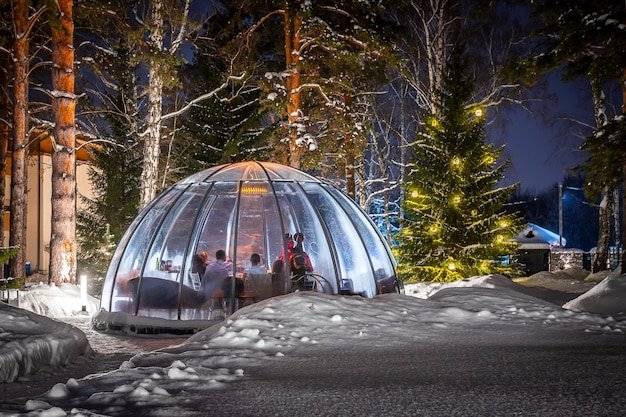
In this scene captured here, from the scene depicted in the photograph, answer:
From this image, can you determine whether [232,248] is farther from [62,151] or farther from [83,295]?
[62,151]

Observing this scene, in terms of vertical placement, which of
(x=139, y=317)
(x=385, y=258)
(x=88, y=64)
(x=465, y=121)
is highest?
(x=88, y=64)

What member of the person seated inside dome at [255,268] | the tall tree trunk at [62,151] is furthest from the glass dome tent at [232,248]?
the tall tree trunk at [62,151]

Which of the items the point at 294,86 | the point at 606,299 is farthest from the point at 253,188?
the point at 294,86

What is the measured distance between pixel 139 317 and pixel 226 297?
1491mm

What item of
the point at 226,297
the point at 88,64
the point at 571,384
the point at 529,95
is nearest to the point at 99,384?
the point at 571,384

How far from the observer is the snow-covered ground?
12.6 feet

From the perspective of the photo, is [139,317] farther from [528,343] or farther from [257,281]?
[528,343]

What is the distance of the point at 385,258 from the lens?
11.8 metres

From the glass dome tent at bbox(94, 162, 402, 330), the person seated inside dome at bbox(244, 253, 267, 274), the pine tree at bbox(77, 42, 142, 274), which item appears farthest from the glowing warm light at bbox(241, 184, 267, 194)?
the pine tree at bbox(77, 42, 142, 274)

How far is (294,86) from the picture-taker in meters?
17.2

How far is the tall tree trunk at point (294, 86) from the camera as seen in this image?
55.3 feet

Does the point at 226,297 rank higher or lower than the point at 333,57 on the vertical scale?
lower

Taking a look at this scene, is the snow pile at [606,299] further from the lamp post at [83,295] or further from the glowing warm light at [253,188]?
the lamp post at [83,295]

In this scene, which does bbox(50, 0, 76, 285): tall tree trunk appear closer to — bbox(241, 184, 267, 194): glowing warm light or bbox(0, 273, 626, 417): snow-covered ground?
bbox(241, 184, 267, 194): glowing warm light
